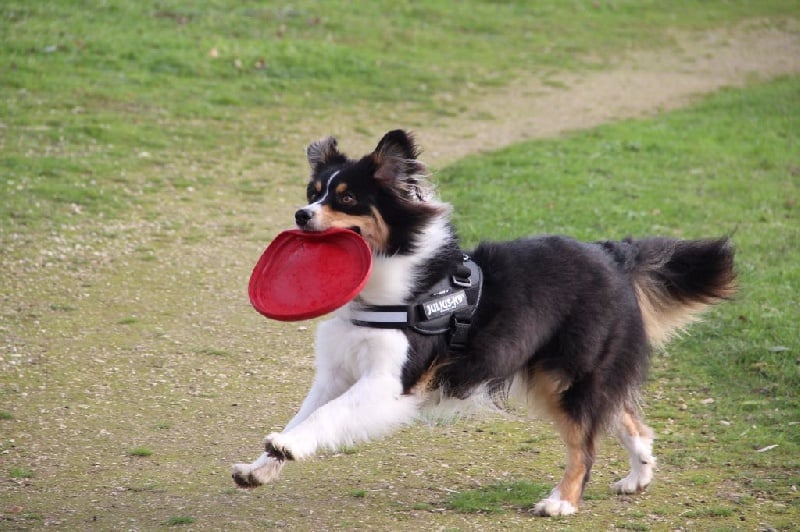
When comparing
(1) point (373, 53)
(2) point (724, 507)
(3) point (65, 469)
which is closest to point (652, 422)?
(2) point (724, 507)

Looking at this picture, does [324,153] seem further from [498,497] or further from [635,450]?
[635,450]

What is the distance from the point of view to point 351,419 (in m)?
4.88

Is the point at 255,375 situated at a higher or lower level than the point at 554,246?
lower

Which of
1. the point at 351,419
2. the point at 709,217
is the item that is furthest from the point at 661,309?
the point at 709,217

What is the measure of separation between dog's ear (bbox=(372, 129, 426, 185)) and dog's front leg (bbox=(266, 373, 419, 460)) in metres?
0.96

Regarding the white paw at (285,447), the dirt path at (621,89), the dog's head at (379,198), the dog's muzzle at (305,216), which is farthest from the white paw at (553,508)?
the dirt path at (621,89)

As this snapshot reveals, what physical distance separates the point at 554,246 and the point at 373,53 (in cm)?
1266

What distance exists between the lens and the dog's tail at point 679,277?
5.78m

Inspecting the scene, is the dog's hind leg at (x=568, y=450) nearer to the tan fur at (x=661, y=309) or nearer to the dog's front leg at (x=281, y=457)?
the tan fur at (x=661, y=309)

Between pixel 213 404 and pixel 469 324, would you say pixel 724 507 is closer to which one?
pixel 469 324

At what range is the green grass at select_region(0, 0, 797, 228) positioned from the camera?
11.6 meters

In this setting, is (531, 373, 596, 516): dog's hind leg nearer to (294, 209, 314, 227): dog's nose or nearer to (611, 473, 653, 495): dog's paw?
(611, 473, 653, 495): dog's paw

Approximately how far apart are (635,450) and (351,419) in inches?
65.3

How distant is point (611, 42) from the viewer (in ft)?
67.5
